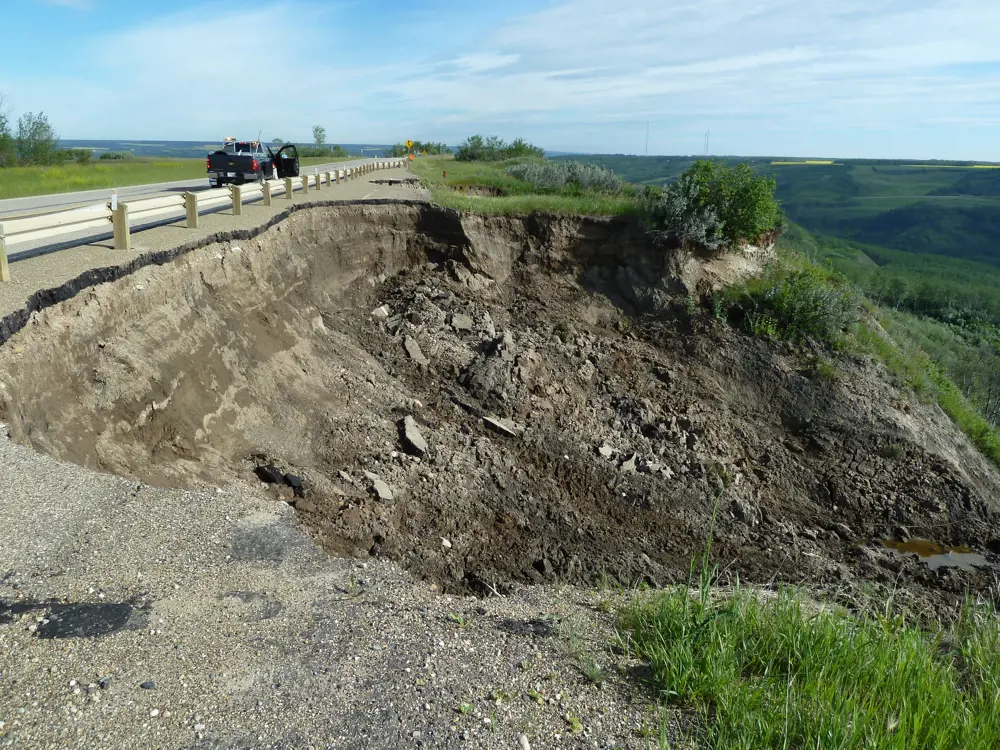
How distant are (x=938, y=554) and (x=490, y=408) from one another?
Result: 25.4ft

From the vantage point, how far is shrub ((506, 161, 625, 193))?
67.9ft

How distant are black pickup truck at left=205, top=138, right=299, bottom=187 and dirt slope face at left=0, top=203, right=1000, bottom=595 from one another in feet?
27.6

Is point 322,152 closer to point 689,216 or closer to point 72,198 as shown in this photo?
point 72,198

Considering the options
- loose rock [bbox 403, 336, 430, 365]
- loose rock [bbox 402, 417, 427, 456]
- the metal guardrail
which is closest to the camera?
the metal guardrail

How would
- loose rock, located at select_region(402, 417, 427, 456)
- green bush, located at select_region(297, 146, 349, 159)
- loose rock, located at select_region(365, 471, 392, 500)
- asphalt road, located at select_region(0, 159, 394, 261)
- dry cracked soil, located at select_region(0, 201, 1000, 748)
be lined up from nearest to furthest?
1. dry cracked soil, located at select_region(0, 201, 1000, 748)
2. loose rock, located at select_region(365, 471, 392, 500)
3. loose rock, located at select_region(402, 417, 427, 456)
4. asphalt road, located at select_region(0, 159, 394, 261)
5. green bush, located at select_region(297, 146, 349, 159)

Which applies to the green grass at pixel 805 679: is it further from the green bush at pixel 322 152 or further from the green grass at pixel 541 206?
the green bush at pixel 322 152

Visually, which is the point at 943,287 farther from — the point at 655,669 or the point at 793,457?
the point at 655,669

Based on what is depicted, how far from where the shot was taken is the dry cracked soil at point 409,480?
148 inches

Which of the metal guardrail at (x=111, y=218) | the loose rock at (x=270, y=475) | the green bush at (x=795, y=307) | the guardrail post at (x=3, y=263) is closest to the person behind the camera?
the loose rock at (x=270, y=475)

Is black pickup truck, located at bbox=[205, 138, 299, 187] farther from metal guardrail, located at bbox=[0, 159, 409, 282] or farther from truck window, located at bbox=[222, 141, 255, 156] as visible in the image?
metal guardrail, located at bbox=[0, 159, 409, 282]

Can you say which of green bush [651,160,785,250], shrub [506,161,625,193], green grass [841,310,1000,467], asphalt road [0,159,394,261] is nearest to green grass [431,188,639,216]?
green bush [651,160,785,250]

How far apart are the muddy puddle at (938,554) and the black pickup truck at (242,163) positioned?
67.6 ft

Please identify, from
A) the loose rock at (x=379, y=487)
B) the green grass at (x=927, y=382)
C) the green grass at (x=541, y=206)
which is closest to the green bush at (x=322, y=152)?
the green grass at (x=541, y=206)

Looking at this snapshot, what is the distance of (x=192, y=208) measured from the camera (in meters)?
12.3
